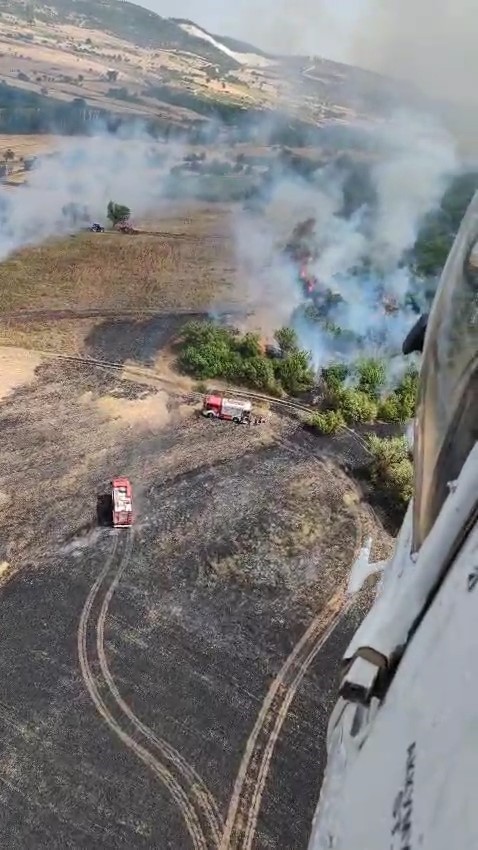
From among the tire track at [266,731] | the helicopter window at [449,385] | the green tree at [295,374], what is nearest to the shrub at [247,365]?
the green tree at [295,374]

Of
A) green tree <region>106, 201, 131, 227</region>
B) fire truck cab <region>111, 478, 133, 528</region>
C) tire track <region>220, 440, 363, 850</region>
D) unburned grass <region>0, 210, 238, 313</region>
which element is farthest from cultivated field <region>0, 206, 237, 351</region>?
tire track <region>220, 440, 363, 850</region>

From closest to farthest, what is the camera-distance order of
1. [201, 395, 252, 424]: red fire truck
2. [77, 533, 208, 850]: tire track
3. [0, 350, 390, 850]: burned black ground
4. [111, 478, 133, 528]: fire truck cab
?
[77, 533, 208, 850]: tire track < [0, 350, 390, 850]: burned black ground < [111, 478, 133, 528]: fire truck cab < [201, 395, 252, 424]: red fire truck

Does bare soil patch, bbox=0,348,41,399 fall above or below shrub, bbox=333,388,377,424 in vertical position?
below

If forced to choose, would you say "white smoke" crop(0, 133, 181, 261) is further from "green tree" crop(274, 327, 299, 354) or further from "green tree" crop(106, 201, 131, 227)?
"green tree" crop(274, 327, 299, 354)

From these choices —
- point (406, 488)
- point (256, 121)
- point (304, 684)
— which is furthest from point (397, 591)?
point (256, 121)

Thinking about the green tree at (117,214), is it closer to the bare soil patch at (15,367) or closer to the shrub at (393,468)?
the bare soil patch at (15,367)

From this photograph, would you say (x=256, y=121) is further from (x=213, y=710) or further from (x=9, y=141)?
(x=213, y=710)
